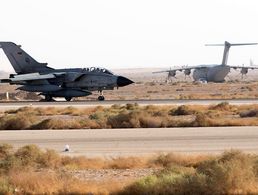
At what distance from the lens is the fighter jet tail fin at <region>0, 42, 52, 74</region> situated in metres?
59.8

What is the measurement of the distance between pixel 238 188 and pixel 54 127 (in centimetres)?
2023

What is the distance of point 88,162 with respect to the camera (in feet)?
60.3

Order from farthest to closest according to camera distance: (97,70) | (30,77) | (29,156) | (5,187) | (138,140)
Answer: (97,70) < (30,77) < (138,140) < (29,156) < (5,187)

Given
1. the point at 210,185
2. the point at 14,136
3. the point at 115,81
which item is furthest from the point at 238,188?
the point at 115,81

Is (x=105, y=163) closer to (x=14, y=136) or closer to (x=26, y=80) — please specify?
(x=14, y=136)

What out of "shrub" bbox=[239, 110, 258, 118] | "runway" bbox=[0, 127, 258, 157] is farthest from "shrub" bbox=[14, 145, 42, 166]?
"shrub" bbox=[239, 110, 258, 118]

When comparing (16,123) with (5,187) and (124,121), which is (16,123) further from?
(5,187)

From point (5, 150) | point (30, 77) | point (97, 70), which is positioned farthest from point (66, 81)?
point (5, 150)

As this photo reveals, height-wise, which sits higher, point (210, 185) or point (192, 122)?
point (210, 185)

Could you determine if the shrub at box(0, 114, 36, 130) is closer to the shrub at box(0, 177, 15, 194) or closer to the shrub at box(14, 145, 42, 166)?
the shrub at box(14, 145, 42, 166)

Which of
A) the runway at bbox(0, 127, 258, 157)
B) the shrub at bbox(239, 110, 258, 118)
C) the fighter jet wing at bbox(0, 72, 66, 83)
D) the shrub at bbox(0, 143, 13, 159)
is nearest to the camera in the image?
the shrub at bbox(0, 143, 13, 159)

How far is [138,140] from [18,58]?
3686cm

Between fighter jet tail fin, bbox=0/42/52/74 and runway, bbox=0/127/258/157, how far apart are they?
29.2 m

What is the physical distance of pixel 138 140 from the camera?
992 inches
